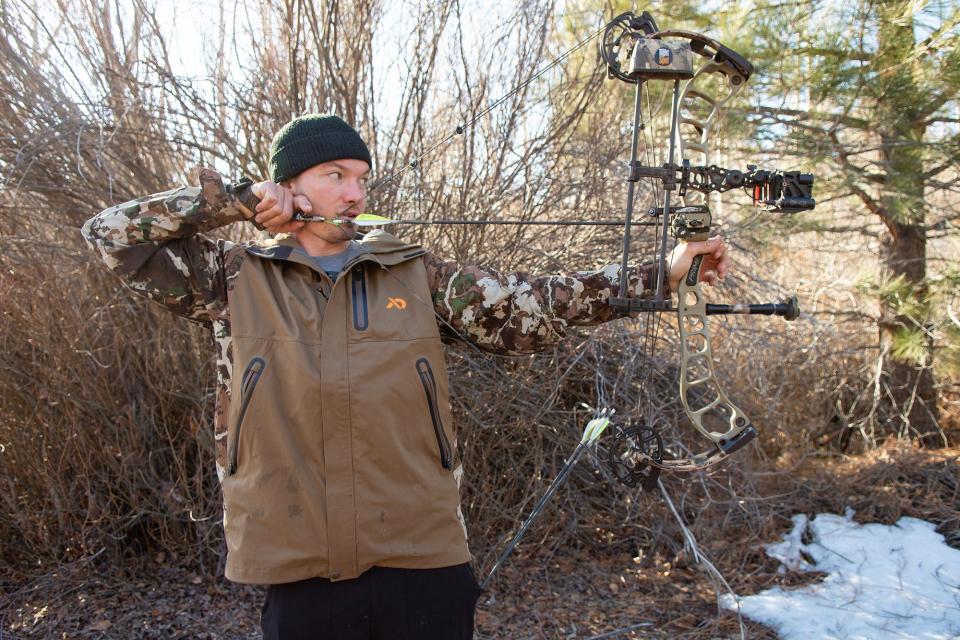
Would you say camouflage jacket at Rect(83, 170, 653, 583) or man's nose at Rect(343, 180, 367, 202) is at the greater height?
man's nose at Rect(343, 180, 367, 202)

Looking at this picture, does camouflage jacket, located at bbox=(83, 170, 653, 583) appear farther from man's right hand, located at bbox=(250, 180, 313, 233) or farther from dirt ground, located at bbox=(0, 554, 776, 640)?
dirt ground, located at bbox=(0, 554, 776, 640)

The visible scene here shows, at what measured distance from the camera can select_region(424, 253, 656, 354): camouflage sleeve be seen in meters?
2.10

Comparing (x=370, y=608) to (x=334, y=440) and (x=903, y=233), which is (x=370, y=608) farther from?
(x=903, y=233)

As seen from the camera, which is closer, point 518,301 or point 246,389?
point 246,389

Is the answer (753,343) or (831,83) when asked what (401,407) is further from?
(831,83)

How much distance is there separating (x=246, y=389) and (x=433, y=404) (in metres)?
0.44

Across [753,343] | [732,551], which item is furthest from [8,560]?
[753,343]

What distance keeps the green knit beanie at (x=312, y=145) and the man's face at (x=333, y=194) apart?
2cm

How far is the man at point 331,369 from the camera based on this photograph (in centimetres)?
186

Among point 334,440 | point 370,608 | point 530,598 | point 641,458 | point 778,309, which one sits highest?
point 778,309

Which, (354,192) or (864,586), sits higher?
(354,192)

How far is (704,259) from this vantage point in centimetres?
218

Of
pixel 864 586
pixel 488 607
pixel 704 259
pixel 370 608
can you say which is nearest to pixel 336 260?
pixel 370 608

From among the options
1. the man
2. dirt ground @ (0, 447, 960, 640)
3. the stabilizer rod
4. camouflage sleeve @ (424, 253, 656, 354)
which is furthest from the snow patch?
the man
